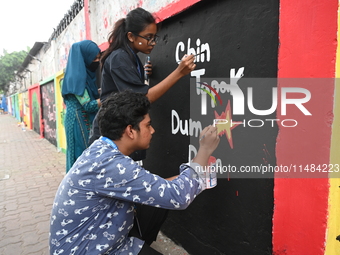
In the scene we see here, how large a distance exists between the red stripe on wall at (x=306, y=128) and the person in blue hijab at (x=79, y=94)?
166 centimetres

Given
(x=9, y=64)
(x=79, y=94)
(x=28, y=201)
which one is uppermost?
(x=9, y=64)

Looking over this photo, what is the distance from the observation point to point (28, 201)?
383 cm

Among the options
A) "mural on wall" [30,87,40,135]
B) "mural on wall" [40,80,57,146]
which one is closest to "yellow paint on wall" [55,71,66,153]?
"mural on wall" [40,80,57,146]

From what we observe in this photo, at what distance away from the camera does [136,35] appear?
6.08 ft

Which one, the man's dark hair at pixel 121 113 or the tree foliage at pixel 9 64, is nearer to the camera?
the man's dark hair at pixel 121 113

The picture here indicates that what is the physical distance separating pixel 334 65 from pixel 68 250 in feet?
4.98

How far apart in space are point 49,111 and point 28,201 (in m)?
6.28

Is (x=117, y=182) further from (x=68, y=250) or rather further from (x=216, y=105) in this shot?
(x=216, y=105)

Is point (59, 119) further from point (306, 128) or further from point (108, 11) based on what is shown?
point (306, 128)

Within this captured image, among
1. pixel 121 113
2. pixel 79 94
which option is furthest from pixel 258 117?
pixel 79 94

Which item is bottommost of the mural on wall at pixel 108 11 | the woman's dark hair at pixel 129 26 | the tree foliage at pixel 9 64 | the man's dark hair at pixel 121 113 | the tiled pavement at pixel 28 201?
the tiled pavement at pixel 28 201

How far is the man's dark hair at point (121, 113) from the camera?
1323 millimetres

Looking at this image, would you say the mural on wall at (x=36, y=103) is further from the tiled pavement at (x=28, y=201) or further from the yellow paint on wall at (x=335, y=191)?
the yellow paint on wall at (x=335, y=191)

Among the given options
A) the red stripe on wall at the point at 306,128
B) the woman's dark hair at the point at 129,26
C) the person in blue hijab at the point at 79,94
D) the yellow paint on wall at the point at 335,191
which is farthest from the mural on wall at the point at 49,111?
the yellow paint on wall at the point at 335,191
